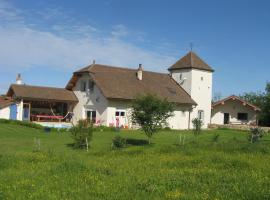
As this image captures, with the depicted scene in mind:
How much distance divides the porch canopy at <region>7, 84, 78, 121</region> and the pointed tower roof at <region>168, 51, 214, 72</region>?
12.9 m

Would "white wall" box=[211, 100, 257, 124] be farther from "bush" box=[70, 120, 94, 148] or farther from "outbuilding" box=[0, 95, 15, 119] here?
"bush" box=[70, 120, 94, 148]

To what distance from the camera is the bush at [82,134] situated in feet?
82.7

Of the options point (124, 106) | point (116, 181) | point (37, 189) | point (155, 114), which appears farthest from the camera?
point (124, 106)

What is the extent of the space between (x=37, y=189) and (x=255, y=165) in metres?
7.73

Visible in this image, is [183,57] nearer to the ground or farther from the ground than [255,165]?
farther from the ground

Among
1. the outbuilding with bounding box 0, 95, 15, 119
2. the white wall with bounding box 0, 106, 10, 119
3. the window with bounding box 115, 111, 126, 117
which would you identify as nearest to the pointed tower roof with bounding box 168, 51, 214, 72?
the window with bounding box 115, 111, 126, 117

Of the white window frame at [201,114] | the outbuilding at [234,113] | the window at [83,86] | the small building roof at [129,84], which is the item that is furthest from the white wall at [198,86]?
the window at [83,86]

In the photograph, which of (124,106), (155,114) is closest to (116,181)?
(155,114)

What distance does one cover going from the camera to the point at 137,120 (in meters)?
29.2

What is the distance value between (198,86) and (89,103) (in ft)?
43.9

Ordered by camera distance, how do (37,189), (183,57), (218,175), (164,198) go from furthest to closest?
(183,57) → (218,175) → (37,189) → (164,198)

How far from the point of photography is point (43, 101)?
47.3 meters

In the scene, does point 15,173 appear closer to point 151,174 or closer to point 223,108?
point 151,174

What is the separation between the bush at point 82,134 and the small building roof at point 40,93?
20461mm
